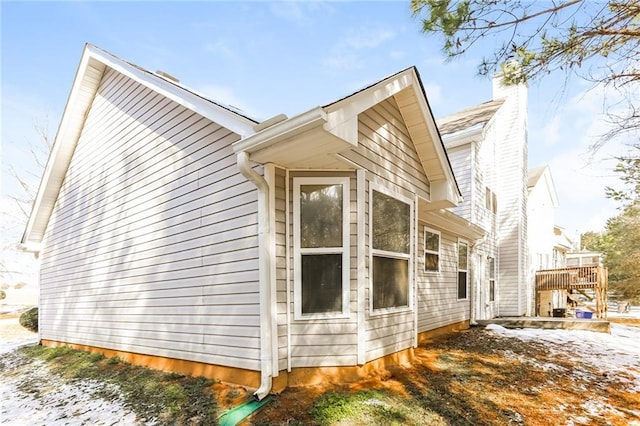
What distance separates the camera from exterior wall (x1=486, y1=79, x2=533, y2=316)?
12.4 meters

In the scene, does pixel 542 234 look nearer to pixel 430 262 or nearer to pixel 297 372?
pixel 430 262

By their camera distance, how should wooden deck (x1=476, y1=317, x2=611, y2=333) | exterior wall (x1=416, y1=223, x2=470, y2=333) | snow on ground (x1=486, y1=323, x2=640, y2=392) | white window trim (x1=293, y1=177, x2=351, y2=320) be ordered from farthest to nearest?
wooden deck (x1=476, y1=317, x2=611, y2=333) → exterior wall (x1=416, y1=223, x2=470, y2=333) → snow on ground (x1=486, y1=323, x2=640, y2=392) → white window trim (x1=293, y1=177, x2=351, y2=320)

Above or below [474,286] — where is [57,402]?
below

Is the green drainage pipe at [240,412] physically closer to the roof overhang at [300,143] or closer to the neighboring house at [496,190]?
the roof overhang at [300,143]

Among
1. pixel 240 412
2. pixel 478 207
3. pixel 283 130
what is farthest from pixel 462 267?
pixel 283 130

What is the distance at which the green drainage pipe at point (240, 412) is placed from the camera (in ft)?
11.3

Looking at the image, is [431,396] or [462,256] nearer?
[431,396]

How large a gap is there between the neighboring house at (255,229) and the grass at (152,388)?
25 cm

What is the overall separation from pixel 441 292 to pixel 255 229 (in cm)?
582

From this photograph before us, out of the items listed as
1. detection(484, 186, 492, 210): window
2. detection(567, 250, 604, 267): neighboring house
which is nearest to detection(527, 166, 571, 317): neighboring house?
detection(567, 250, 604, 267): neighboring house

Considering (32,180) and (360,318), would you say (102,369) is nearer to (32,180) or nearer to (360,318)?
(360,318)

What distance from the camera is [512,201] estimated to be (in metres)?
12.8

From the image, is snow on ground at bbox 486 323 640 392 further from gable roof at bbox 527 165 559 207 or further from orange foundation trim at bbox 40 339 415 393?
gable roof at bbox 527 165 559 207

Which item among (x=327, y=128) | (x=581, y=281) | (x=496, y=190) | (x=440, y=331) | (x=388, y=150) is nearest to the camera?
(x=327, y=128)
